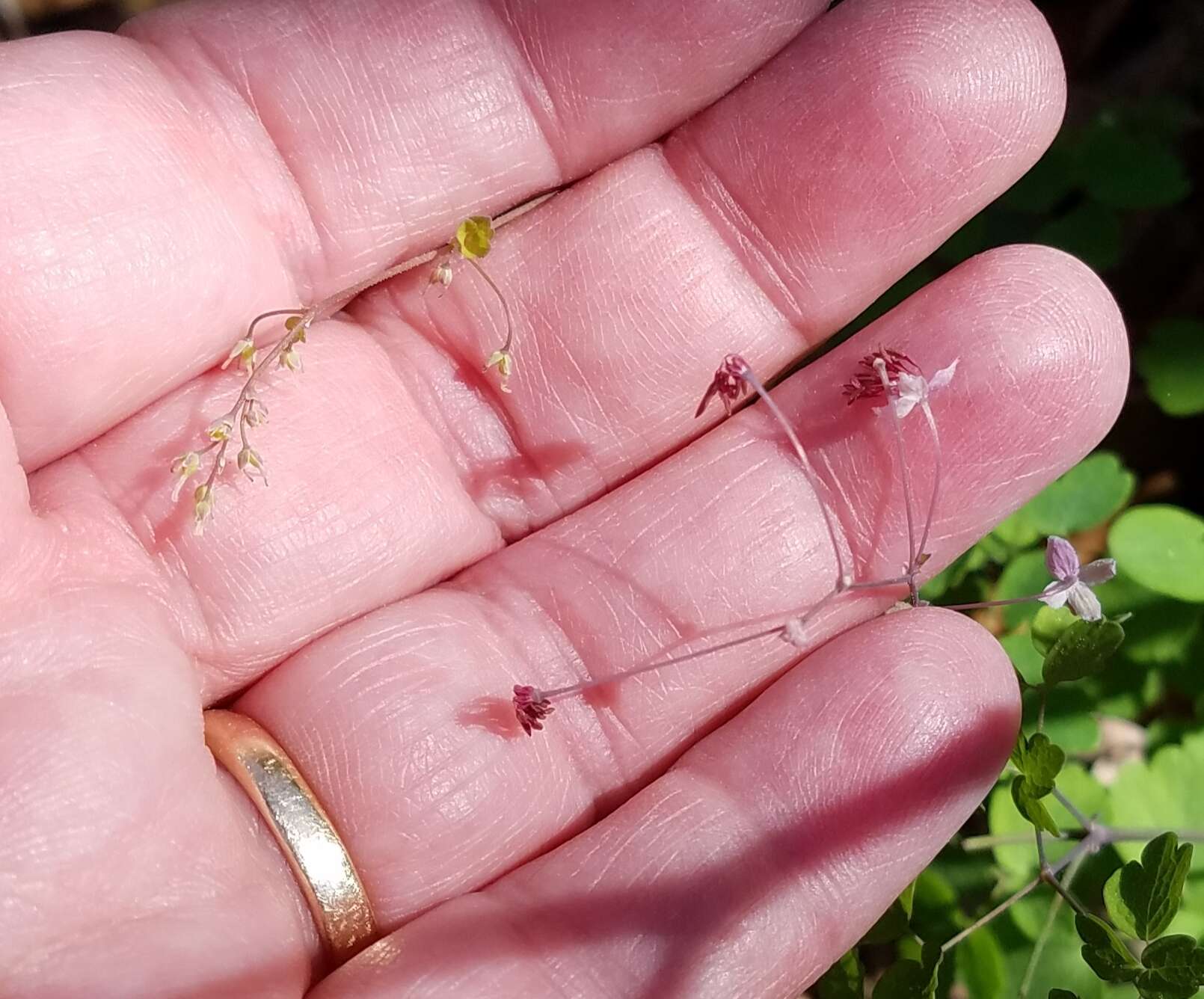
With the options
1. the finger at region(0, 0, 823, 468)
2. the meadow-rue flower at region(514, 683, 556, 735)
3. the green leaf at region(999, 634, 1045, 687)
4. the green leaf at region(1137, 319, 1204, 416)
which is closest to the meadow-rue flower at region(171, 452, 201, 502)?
the finger at region(0, 0, 823, 468)

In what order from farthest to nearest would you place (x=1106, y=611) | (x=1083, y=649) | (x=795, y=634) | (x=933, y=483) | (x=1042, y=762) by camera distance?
(x=1106, y=611), (x=933, y=483), (x=795, y=634), (x=1083, y=649), (x=1042, y=762)

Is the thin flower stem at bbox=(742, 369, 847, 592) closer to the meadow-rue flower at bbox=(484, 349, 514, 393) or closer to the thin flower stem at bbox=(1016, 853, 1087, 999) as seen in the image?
the meadow-rue flower at bbox=(484, 349, 514, 393)

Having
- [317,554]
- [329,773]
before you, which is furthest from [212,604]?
[329,773]

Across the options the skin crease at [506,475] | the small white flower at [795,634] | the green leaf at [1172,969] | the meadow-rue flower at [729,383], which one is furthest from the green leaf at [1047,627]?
the meadow-rue flower at [729,383]

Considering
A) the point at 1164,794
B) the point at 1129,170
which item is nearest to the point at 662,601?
the point at 1164,794

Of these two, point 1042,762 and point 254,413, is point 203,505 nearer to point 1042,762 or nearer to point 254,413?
point 254,413
